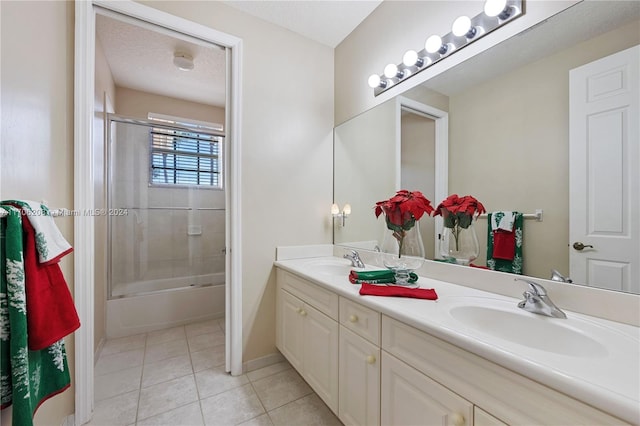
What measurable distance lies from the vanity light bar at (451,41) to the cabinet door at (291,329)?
155cm

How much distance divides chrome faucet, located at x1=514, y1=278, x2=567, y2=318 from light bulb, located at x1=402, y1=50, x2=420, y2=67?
131 centimetres

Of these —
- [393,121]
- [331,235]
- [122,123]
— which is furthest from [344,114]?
[122,123]

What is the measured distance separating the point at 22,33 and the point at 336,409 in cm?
196

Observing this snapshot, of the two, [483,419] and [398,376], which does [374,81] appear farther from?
[483,419]

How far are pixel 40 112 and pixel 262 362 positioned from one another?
73.2 inches

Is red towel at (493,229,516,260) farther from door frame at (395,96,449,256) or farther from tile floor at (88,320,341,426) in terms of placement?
tile floor at (88,320,341,426)

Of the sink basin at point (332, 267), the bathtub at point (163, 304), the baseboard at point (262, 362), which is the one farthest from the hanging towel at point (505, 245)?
the bathtub at point (163, 304)

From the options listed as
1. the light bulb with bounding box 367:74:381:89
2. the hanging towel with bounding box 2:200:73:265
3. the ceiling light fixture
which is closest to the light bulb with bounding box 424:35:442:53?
the light bulb with bounding box 367:74:381:89

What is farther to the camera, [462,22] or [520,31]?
[462,22]

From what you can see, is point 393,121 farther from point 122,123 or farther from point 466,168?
point 122,123

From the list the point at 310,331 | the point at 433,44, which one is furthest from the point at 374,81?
the point at 310,331

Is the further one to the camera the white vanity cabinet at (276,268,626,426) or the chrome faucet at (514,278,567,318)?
the chrome faucet at (514,278,567,318)

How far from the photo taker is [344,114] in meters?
2.16

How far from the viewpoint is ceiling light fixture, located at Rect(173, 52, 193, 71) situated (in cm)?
232
